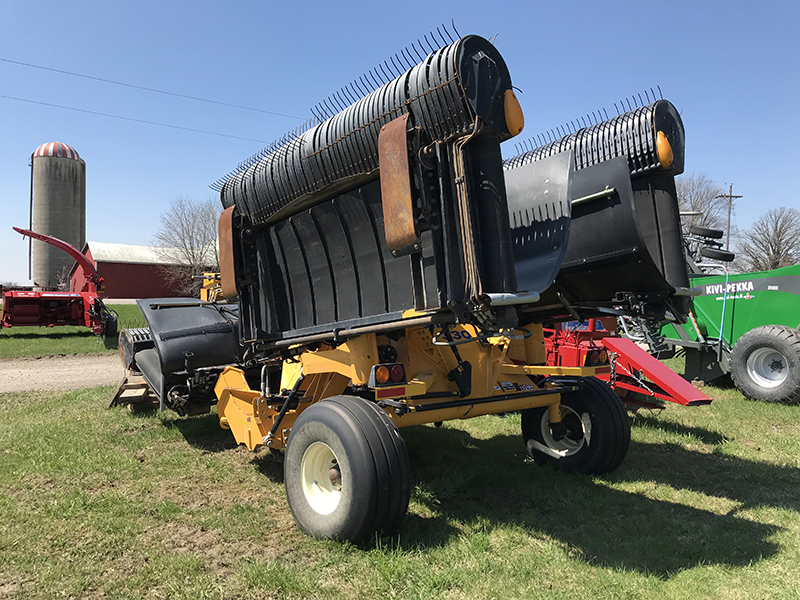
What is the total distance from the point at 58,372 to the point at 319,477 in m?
9.84

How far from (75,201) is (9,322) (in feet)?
104

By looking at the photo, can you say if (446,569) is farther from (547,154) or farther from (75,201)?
(75,201)

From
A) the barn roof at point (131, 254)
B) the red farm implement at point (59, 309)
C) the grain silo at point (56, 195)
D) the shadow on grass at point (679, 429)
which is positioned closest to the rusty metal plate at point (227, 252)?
the shadow on grass at point (679, 429)

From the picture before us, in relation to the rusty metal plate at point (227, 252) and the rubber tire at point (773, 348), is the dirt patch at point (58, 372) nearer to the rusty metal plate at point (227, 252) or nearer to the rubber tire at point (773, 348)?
the rusty metal plate at point (227, 252)

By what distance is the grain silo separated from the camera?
43562 millimetres

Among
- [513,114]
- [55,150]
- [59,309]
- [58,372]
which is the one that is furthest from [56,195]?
[513,114]

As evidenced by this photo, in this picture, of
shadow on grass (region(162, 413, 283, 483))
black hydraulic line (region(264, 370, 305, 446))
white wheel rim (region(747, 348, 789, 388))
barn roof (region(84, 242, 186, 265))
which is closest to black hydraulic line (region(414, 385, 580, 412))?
black hydraulic line (region(264, 370, 305, 446))

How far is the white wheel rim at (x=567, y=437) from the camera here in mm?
5102

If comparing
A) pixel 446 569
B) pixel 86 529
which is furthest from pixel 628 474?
pixel 86 529

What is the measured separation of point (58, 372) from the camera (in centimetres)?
1168

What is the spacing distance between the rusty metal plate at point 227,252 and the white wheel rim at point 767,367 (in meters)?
7.68

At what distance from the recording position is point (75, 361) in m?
13.5

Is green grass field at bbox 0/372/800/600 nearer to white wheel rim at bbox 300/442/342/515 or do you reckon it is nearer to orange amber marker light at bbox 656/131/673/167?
white wheel rim at bbox 300/442/342/515

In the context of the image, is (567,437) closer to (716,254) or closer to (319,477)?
(319,477)
